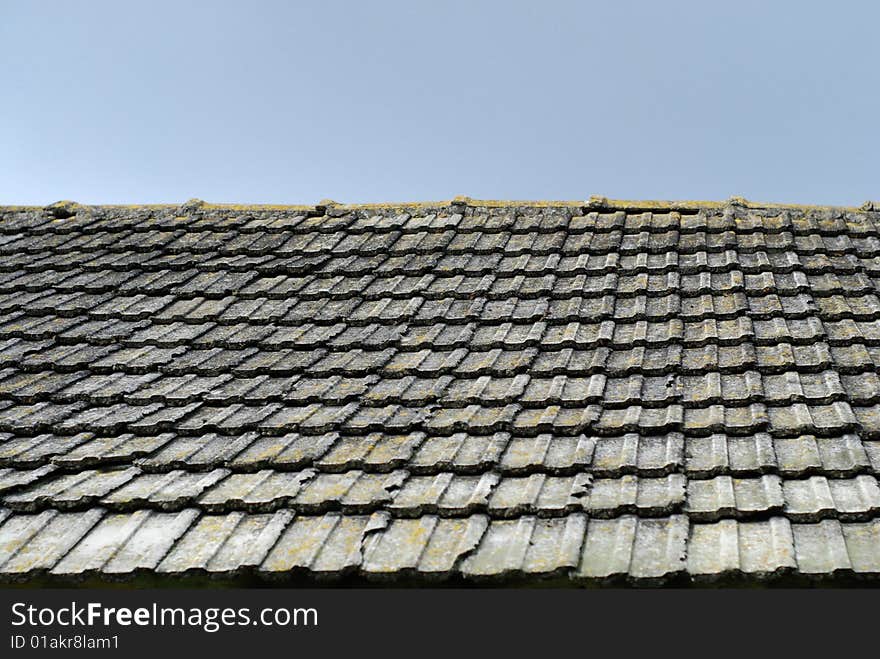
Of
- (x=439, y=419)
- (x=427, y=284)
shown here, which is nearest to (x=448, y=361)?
(x=439, y=419)

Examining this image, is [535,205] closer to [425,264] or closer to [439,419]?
[425,264]

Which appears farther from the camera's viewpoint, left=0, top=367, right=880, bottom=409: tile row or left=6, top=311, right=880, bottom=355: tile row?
left=6, top=311, right=880, bottom=355: tile row

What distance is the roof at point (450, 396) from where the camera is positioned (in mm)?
2787

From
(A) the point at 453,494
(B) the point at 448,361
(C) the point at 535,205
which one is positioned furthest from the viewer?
(C) the point at 535,205

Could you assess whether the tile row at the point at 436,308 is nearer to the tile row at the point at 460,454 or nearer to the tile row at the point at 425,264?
the tile row at the point at 425,264

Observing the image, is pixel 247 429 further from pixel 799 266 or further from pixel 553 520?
pixel 799 266

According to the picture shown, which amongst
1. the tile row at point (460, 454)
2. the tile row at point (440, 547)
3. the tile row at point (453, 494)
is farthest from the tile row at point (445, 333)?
the tile row at point (440, 547)

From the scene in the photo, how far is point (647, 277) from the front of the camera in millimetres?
5043

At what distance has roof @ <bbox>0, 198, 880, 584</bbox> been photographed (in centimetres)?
279

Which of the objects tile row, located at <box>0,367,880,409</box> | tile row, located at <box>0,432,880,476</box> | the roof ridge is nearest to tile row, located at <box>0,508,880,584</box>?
tile row, located at <box>0,432,880,476</box>

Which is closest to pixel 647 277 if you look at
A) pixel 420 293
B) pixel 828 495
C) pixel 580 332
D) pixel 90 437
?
pixel 580 332

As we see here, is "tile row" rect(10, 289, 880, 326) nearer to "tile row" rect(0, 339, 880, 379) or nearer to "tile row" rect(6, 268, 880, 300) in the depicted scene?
"tile row" rect(6, 268, 880, 300)

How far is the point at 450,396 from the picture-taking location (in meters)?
3.88

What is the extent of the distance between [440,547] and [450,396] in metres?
1.18
